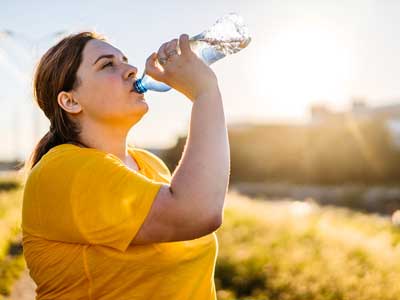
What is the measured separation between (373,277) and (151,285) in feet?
20.4

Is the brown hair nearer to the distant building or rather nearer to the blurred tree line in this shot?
the blurred tree line

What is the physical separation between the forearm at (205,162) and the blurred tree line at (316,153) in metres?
34.3

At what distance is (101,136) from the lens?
268 centimetres

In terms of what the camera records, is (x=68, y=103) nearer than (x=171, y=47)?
No

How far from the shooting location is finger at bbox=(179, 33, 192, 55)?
2389 millimetres

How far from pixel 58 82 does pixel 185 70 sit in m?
0.62

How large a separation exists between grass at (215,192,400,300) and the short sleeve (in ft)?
18.4

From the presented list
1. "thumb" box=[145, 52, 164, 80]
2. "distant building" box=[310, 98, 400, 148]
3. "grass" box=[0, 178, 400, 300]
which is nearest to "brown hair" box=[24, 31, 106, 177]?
"thumb" box=[145, 52, 164, 80]

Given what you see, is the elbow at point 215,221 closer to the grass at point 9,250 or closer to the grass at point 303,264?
the grass at point 9,250

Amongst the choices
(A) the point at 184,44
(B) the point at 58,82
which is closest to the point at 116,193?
(A) the point at 184,44

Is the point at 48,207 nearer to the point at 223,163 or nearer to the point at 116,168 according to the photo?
the point at 116,168

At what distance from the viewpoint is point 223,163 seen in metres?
2.31

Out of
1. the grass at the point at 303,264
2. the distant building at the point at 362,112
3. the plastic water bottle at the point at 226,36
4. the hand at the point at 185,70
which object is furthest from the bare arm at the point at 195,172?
the distant building at the point at 362,112

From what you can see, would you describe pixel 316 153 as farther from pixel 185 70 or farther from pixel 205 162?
pixel 205 162
